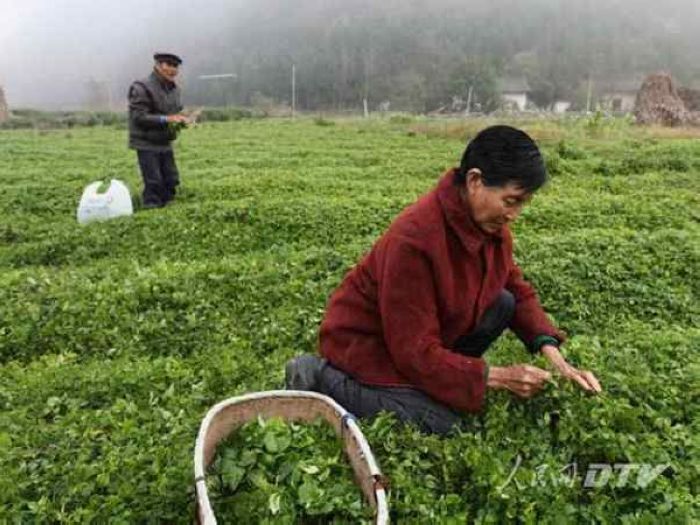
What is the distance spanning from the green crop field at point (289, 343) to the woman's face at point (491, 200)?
942 millimetres

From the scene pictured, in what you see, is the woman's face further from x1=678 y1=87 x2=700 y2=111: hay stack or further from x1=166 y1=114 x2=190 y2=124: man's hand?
x1=678 y1=87 x2=700 y2=111: hay stack

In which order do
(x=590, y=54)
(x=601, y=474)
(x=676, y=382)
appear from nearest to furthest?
(x=601, y=474) < (x=676, y=382) < (x=590, y=54)

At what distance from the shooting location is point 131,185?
34.0ft

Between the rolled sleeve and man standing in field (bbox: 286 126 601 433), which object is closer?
man standing in field (bbox: 286 126 601 433)

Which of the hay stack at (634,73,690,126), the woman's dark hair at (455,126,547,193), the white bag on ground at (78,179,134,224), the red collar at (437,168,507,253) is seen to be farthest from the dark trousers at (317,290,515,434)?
the hay stack at (634,73,690,126)

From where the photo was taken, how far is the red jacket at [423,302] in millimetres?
2641

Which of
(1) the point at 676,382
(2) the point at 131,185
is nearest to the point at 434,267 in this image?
(1) the point at 676,382

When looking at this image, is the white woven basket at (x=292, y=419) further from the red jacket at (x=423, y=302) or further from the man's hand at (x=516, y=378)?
the man's hand at (x=516, y=378)

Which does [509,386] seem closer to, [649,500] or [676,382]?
[649,500]

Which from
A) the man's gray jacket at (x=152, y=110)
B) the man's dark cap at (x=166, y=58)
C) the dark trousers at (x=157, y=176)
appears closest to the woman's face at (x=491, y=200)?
the man's dark cap at (x=166, y=58)

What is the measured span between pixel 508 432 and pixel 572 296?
2.50 metres

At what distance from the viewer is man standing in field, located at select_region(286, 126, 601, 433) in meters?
2.58

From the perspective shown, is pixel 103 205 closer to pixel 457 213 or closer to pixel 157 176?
pixel 157 176

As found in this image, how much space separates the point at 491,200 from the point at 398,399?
100cm
